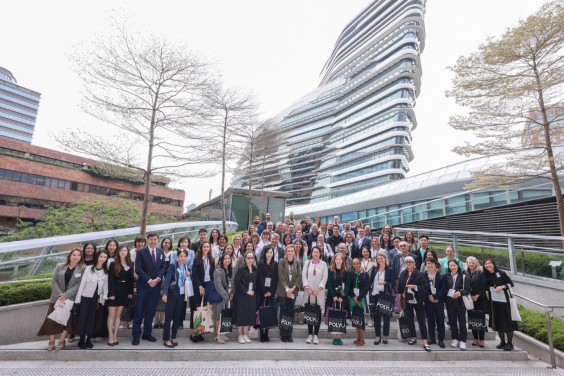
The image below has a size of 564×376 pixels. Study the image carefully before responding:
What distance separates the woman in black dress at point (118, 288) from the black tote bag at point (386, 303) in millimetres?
4737

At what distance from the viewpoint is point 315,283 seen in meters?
5.84

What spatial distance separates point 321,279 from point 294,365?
1613 millimetres

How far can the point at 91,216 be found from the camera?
1481 centimetres

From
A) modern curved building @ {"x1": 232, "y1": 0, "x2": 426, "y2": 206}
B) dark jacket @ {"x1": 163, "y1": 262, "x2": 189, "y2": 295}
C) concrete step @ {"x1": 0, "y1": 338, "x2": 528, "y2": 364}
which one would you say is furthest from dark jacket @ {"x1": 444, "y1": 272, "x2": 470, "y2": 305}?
modern curved building @ {"x1": 232, "y1": 0, "x2": 426, "y2": 206}

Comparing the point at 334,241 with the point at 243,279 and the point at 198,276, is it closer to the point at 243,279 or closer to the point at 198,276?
the point at 243,279

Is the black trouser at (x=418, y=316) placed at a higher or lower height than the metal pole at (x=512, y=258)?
lower

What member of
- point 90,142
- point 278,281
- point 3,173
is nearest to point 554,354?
point 278,281

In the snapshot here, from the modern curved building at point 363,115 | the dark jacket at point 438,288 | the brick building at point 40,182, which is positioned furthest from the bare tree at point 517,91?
the modern curved building at point 363,115

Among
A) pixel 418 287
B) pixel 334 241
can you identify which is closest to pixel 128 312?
pixel 334 241

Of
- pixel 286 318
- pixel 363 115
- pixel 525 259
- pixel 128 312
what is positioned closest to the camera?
pixel 128 312

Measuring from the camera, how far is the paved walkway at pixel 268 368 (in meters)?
4.41

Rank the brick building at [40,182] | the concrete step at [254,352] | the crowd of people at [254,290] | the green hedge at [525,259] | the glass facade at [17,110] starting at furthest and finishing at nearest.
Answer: the glass facade at [17,110], the brick building at [40,182], the green hedge at [525,259], the crowd of people at [254,290], the concrete step at [254,352]

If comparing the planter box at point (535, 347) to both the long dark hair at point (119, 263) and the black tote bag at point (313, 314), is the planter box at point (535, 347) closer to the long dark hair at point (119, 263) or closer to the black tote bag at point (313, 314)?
the black tote bag at point (313, 314)

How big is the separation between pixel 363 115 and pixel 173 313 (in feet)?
241
